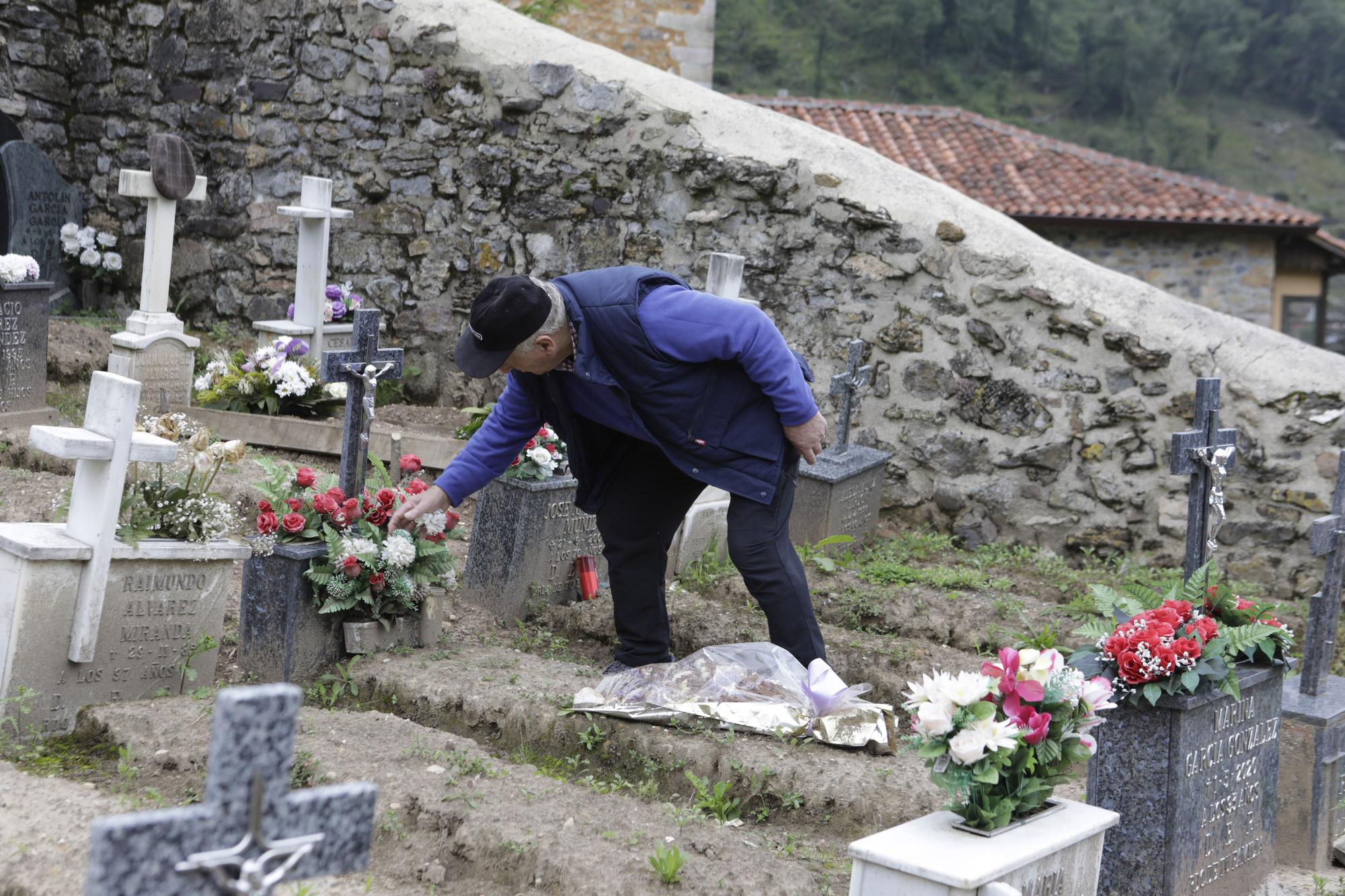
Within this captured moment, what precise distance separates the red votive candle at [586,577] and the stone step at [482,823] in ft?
4.59

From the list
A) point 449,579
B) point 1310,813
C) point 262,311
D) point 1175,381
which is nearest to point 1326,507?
point 1175,381

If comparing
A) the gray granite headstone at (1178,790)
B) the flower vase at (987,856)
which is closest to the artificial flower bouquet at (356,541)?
the flower vase at (987,856)

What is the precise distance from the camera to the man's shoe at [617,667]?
12.2ft

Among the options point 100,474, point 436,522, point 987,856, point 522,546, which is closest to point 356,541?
point 436,522

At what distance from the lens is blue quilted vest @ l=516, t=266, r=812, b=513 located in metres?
3.37

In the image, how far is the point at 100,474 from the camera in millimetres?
3271

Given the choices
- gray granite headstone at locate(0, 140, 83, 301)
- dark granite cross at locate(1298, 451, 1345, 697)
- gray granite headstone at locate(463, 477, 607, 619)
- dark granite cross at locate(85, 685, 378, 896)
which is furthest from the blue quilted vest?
gray granite headstone at locate(0, 140, 83, 301)

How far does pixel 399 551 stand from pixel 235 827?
7.52ft

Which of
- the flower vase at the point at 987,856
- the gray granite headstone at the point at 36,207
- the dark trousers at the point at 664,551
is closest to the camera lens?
the flower vase at the point at 987,856

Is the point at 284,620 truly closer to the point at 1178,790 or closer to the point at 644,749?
the point at 644,749

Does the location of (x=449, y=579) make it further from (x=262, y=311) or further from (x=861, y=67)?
(x=861, y=67)

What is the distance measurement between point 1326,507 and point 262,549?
4605 mm

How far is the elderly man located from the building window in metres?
15.4

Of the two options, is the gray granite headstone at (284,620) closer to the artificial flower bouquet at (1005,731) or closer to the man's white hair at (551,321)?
the man's white hair at (551,321)
